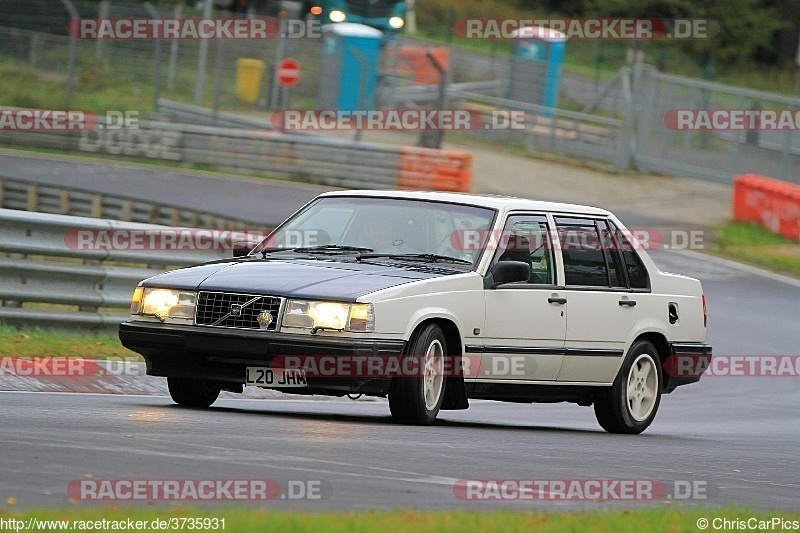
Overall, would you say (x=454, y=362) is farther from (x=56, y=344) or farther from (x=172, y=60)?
(x=172, y=60)

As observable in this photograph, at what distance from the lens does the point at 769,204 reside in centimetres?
2953

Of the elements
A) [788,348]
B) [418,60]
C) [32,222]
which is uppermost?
[418,60]

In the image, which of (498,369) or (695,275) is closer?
(498,369)

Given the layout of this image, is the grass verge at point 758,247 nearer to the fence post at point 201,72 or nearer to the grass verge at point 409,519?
the fence post at point 201,72

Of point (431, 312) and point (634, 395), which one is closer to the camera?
point (431, 312)

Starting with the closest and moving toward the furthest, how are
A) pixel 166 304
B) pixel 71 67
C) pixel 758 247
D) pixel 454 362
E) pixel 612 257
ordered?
pixel 166 304 → pixel 454 362 → pixel 612 257 → pixel 758 247 → pixel 71 67

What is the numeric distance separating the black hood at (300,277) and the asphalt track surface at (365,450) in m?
0.79

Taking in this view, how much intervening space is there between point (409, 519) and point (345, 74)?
29.7 meters

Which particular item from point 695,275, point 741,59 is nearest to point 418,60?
point 695,275

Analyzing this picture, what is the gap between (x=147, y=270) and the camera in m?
14.9

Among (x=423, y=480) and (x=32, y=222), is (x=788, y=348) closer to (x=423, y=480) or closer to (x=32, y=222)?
(x=32, y=222)

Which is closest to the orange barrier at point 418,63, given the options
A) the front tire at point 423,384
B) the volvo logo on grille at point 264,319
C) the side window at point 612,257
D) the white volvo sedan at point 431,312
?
the side window at point 612,257

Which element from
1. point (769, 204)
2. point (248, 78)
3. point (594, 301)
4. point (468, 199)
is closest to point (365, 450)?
point (468, 199)

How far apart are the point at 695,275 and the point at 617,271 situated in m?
12.9
